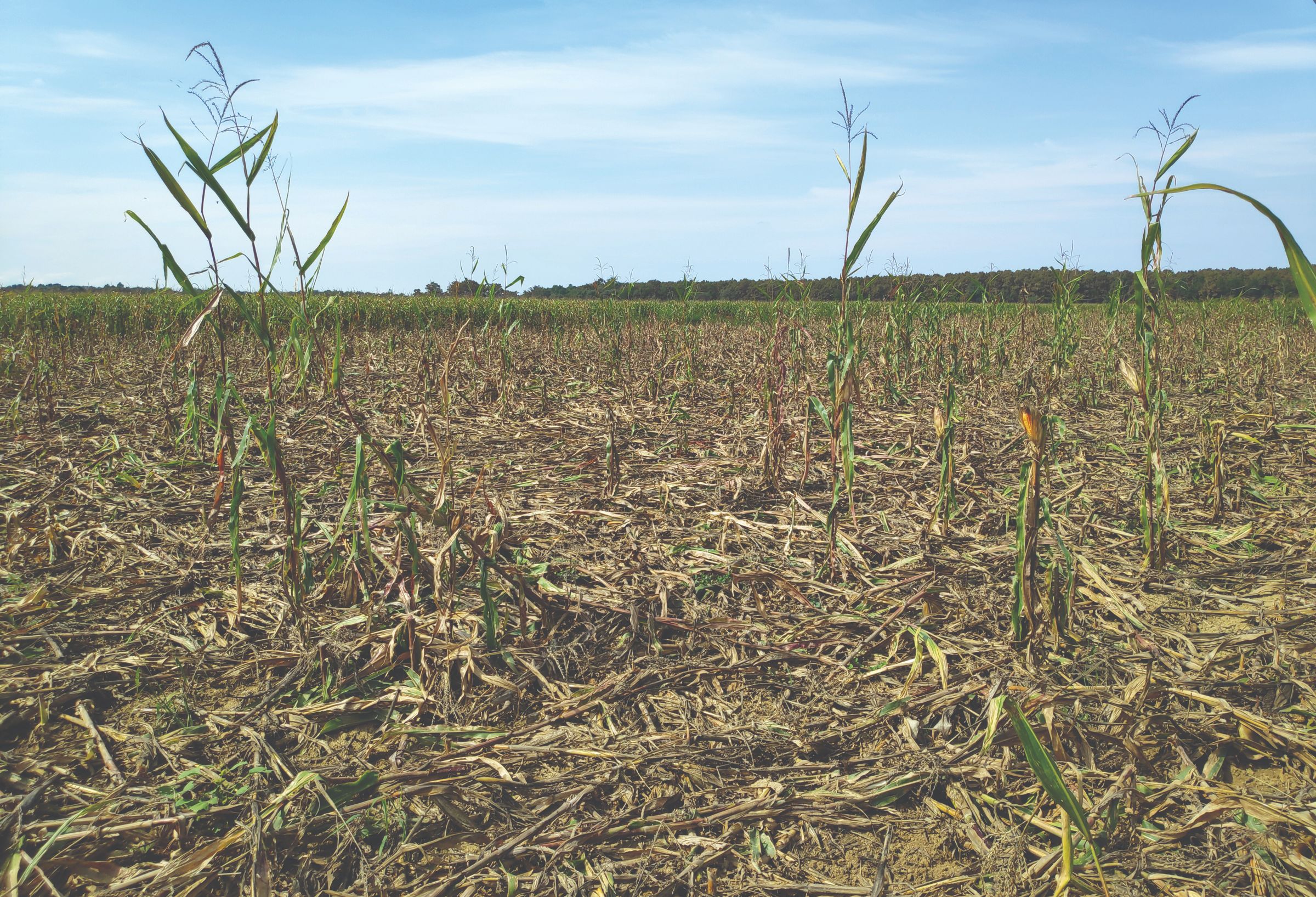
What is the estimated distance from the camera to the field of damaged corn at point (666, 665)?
1.46m

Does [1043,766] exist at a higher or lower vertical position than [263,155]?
lower

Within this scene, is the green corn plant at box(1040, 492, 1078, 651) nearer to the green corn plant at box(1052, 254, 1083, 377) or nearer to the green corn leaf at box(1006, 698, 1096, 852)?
the green corn leaf at box(1006, 698, 1096, 852)

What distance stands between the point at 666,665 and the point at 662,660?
0.02m

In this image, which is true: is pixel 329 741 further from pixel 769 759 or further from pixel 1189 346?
pixel 1189 346

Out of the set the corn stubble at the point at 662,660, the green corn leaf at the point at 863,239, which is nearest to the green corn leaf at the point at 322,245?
the corn stubble at the point at 662,660

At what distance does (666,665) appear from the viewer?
2.09 m

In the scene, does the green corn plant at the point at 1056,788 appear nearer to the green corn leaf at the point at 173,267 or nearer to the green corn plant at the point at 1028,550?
the green corn plant at the point at 1028,550

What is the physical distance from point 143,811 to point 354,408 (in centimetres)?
420

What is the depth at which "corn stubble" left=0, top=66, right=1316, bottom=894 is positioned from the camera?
146 cm

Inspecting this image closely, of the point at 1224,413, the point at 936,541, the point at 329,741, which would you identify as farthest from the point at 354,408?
the point at 1224,413

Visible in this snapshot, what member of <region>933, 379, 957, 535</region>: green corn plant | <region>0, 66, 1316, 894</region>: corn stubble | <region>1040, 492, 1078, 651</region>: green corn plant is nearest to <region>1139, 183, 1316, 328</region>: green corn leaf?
<region>0, 66, 1316, 894</region>: corn stubble

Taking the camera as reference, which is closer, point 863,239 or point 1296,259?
point 1296,259

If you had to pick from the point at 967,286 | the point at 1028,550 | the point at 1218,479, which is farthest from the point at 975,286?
the point at 1028,550

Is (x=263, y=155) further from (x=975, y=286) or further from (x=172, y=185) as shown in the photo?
(x=975, y=286)
